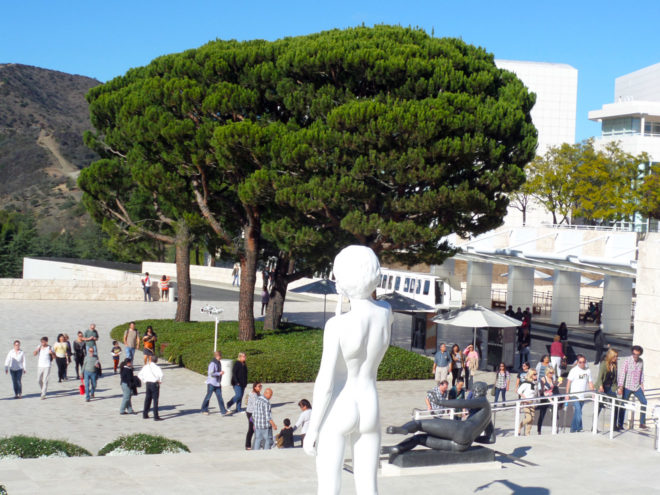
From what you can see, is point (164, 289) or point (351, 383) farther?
point (164, 289)

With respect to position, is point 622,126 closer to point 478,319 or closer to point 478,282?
point 478,282

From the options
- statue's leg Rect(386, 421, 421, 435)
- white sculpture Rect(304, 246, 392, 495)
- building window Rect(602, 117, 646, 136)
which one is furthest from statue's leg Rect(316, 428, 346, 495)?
building window Rect(602, 117, 646, 136)

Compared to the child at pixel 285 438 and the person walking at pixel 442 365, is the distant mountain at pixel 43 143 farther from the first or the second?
the child at pixel 285 438

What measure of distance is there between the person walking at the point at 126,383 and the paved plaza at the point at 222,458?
0.28 meters

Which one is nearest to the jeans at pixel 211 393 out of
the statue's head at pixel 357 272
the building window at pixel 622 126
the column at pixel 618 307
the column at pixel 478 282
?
the statue's head at pixel 357 272

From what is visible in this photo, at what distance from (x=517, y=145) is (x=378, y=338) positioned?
1742cm

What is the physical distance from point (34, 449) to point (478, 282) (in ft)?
104

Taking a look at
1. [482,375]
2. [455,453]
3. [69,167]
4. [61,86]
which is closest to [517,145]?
[482,375]

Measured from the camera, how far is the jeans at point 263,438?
12.9 m

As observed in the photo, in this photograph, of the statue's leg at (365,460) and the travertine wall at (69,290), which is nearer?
the statue's leg at (365,460)

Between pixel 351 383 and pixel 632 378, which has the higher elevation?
pixel 351 383

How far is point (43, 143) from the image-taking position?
112312 mm

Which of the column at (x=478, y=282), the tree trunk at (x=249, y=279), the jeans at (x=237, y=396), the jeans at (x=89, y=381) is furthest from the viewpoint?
the column at (x=478, y=282)

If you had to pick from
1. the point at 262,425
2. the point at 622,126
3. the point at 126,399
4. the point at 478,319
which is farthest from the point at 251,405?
the point at 622,126
